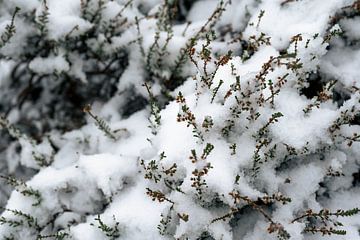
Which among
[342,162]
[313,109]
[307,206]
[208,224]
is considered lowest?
[208,224]

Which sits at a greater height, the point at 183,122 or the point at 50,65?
the point at 50,65

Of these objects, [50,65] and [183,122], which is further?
[50,65]

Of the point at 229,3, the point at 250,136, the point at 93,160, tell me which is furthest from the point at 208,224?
the point at 229,3

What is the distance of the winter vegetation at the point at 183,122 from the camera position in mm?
1898

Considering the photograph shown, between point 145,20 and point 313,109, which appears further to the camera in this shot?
point 145,20

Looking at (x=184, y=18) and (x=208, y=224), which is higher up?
(x=184, y=18)

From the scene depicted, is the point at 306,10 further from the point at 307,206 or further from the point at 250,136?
the point at 307,206

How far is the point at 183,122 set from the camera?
2023 mm

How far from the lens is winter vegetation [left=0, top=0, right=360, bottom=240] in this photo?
190cm

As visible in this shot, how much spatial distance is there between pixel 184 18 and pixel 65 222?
1.74 m

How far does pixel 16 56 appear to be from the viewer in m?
2.57

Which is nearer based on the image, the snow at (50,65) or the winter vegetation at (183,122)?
the winter vegetation at (183,122)

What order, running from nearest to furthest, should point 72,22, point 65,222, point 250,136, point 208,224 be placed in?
point 208,224 → point 250,136 → point 65,222 → point 72,22

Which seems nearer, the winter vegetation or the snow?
the winter vegetation
